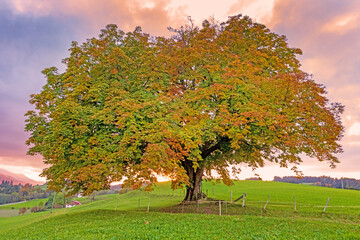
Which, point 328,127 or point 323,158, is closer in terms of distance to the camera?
point 328,127

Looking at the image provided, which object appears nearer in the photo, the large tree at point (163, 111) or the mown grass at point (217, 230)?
the mown grass at point (217, 230)

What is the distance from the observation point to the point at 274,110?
19156 mm

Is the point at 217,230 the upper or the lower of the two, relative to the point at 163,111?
lower

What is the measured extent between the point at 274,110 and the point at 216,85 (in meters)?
5.27

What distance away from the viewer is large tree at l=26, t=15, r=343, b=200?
55.8 feet

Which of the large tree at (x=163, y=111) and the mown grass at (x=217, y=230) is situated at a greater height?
the large tree at (x=163, y=111)

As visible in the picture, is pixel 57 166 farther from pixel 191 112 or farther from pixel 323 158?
pixel 323 158

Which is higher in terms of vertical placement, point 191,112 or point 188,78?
point 188,78

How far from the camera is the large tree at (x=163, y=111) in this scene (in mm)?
17000

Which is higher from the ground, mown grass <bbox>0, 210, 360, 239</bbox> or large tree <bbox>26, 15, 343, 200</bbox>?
large tree <bbox>26, 15, 343, 200</bbox>

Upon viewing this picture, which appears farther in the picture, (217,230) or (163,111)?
(163,111)

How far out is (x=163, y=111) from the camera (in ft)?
59.9

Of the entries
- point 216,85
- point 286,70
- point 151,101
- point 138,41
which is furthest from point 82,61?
point 286,70

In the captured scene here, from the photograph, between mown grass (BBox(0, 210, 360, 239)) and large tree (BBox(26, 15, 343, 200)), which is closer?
mown grass (BBox(0, 210, 360, 239))
